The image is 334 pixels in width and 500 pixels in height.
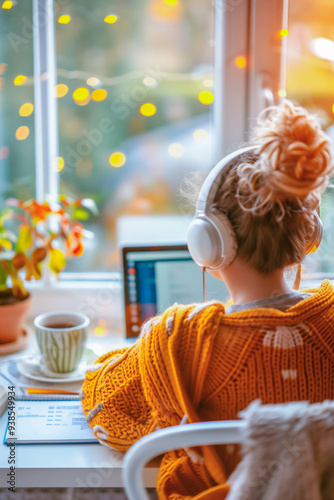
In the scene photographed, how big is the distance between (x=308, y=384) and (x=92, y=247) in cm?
87

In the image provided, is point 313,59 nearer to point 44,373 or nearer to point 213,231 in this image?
point 213,231

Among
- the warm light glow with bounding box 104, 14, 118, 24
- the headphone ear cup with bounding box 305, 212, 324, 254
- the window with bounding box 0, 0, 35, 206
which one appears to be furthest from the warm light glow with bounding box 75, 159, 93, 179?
the headphone ear cup with bounding box 305, 212, 324, 254

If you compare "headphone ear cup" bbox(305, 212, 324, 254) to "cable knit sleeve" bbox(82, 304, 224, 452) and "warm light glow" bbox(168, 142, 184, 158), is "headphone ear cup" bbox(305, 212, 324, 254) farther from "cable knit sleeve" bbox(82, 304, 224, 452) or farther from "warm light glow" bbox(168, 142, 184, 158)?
"warm light glow" bbox(168, 142, 184, 158)

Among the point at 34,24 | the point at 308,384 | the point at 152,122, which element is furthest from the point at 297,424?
the point at 34,24

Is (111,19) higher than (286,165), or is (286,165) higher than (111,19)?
(111,19)

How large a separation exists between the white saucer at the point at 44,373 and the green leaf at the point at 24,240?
27cm

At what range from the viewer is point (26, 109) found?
1393 millimetres

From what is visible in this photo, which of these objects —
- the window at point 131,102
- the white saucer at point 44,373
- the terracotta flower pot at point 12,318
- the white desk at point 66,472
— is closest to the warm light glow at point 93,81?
the window at point 131,102

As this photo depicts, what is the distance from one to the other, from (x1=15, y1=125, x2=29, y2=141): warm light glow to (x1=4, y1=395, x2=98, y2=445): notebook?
0.71 meters

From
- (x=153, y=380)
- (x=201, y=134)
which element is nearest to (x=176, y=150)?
(x=201, y=134)

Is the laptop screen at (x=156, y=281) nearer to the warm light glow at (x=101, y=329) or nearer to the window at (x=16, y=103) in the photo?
the warm light glow at (x=101, y=329)

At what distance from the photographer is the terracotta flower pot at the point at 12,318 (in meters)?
1.20

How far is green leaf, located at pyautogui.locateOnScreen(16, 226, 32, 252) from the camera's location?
1.25 meters

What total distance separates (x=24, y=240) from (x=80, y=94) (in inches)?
16.5
